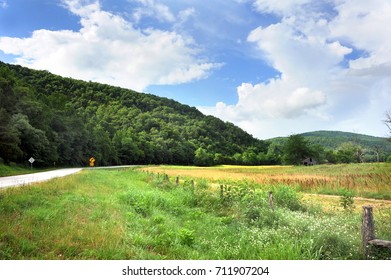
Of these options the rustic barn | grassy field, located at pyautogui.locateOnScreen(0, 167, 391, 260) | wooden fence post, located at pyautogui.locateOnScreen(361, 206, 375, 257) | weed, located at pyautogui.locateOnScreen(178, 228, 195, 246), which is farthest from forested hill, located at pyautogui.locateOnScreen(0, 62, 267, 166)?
the rustic barn

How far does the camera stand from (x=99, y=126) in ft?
103

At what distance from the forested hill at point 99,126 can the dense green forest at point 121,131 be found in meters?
0.03

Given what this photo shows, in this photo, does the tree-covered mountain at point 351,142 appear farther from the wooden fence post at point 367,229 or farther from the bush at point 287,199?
the wooden fence post at point 367,229

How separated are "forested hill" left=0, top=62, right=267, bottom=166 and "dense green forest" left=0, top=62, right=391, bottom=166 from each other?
33 millimetres

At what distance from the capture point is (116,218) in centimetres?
957

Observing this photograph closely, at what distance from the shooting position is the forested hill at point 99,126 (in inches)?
468

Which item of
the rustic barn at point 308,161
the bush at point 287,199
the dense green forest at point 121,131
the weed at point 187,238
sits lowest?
the weed at point 187,238

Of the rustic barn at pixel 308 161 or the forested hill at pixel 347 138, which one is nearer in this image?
the forested hill at pixel 347 138

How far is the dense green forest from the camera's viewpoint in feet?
38.9

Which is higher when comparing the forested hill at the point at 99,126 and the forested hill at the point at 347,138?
the forested hill at the point at 99,126

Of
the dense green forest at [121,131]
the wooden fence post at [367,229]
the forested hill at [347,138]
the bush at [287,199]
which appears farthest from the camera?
the bush at [287,199]

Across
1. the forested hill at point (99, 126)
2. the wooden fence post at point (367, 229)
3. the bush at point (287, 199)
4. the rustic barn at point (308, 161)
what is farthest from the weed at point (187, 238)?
the rustic barn at point (308, 161)
